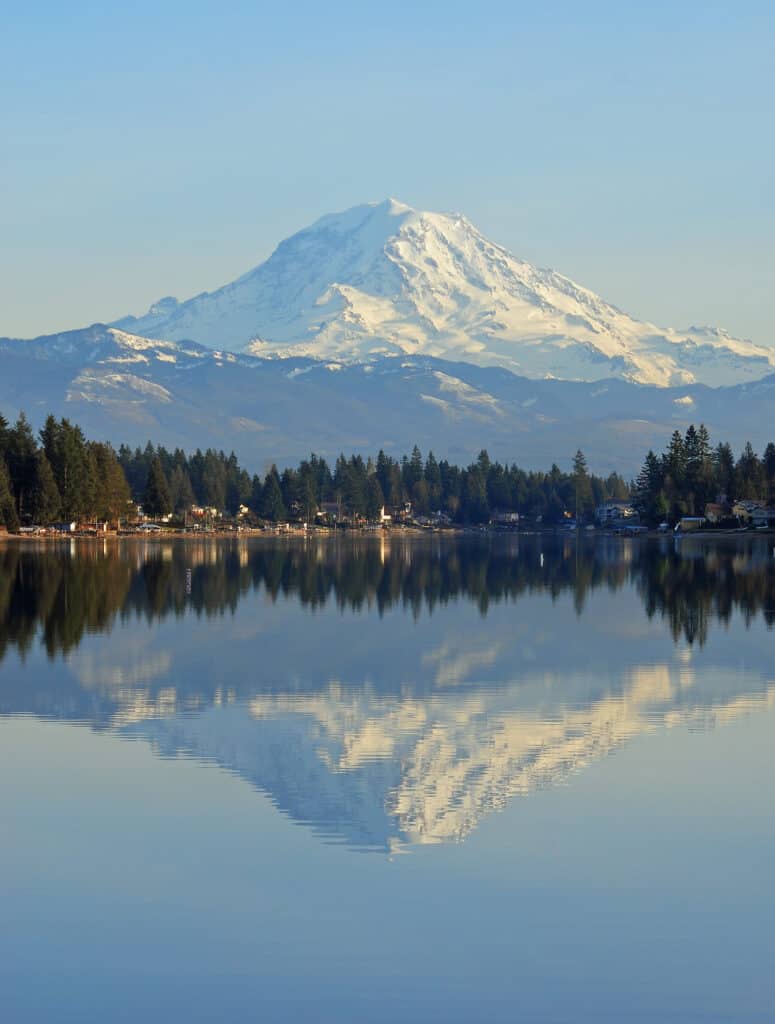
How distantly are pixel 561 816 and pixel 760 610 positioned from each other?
41.7m

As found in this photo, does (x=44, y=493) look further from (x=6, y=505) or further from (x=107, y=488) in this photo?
(x=107, y=488)

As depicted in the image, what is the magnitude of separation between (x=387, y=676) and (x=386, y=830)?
61.8ft

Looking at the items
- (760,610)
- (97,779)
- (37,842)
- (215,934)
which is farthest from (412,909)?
(760,610)

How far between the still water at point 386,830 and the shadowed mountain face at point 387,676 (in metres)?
0.15

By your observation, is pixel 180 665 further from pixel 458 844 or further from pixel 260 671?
pixel 458 844

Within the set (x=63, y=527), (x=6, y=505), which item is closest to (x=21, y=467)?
(x=6, y=505)

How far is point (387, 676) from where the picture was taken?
134ft

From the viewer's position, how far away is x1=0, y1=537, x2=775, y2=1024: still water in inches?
628

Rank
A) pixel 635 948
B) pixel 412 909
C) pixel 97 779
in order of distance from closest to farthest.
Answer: pixel 635 948 < pixel 412 909 < pixel 97 779

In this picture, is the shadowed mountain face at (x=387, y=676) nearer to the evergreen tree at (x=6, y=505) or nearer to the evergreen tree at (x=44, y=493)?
the evergreen tree at (x=6, y=505)

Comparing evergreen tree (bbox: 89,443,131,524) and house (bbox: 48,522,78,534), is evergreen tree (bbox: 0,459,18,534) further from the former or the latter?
evergreen tree (bbox: 89,443,131,524)

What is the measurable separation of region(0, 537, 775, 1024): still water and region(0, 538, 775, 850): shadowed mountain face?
0.49 feet

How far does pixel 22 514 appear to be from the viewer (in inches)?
6644

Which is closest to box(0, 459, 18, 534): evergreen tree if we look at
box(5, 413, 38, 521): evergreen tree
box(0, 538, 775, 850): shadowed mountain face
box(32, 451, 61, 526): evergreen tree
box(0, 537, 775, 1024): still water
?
box(5, 413, 38, 521): evergreen tree
